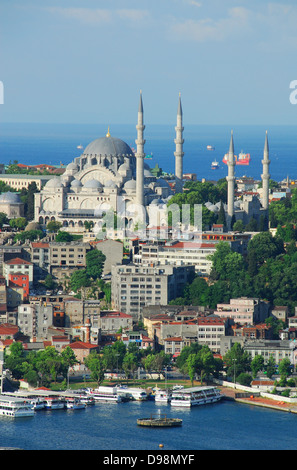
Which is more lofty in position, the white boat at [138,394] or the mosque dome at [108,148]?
the mosque dome at [108,148]

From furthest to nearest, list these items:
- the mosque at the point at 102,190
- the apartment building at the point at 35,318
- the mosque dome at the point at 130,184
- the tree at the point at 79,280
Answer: the mosque dome at the point at 130,184 → the mosque at the point at 102,190 → the tree at the point at 79,280 → the apartment building at the point at 35,318

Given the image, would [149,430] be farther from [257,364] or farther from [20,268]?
[20,268]

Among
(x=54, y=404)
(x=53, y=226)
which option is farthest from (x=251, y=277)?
(x=54, y=404)

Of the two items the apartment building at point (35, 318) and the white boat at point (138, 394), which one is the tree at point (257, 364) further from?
the apartment building at point (35, 318)

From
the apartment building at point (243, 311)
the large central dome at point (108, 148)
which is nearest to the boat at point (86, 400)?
the apartment building at point (243, 311)

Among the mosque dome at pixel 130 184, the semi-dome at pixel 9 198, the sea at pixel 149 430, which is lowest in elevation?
the sea at pixel 149 430

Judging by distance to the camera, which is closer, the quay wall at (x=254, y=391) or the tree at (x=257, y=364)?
the quay wall at (x=254, y=391)

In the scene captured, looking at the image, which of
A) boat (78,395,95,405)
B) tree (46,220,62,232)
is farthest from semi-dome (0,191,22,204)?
boat (78,395,95,405)
